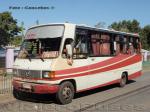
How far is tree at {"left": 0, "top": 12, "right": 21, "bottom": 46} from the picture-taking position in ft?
121

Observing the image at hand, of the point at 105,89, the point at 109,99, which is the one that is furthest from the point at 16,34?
the point at 109,99

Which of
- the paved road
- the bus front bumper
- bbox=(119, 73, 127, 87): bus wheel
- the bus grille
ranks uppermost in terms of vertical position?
the bus grille

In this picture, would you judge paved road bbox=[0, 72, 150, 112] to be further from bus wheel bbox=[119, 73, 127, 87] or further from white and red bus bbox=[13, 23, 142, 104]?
bus wheel bbox=[119, 73, 127, 87]

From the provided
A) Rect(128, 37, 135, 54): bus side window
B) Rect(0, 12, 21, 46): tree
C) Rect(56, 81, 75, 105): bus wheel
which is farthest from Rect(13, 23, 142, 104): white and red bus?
Rect(0, 12, 21, 46): tree

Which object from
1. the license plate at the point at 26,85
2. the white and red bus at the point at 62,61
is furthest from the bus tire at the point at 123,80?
the license plate at the point at 26,85

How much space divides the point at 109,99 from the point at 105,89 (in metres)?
2.88

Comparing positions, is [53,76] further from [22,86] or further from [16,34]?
[16,34]

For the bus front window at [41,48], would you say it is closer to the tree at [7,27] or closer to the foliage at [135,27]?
the tree at [7,27]

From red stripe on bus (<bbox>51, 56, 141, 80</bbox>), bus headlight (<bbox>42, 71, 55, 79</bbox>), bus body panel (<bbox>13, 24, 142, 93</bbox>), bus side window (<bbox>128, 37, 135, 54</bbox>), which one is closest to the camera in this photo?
bus headlight (<bbox>42, 71, 55, 79</bbox>)

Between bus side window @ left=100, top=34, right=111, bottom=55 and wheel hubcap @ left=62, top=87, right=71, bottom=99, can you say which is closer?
wheel hubcap @ left=62, top=87, right=71, bottom=99

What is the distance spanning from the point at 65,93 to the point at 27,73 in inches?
55.8

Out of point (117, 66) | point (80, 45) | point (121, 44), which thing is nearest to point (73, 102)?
point (80, 45)

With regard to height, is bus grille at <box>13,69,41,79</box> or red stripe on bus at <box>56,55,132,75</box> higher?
red stripe on bus at <box>56,55,132,75</box>

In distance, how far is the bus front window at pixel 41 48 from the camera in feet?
39.0
